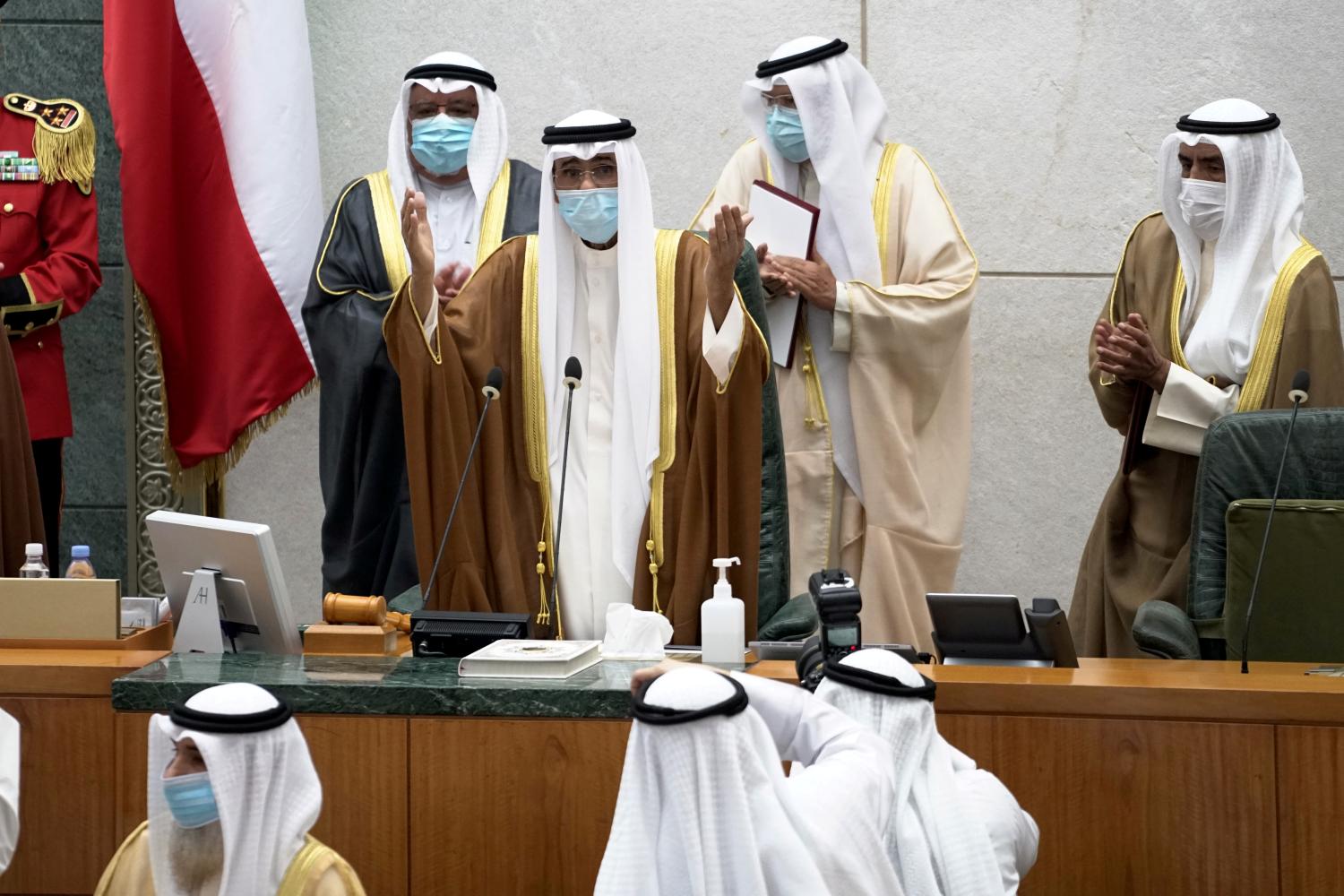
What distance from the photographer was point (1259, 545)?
407cm

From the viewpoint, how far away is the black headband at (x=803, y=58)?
4977mm

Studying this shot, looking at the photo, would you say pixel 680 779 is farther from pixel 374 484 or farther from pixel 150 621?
pixel 374 484

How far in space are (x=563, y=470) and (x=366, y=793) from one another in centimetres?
103

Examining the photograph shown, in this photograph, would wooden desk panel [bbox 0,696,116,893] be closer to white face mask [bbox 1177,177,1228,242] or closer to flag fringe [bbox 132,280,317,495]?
flag fringe [bbox 132,280,317,495]

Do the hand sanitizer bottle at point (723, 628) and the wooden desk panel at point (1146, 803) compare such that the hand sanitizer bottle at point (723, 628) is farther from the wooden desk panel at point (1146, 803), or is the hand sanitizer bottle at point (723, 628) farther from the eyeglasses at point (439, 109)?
the eyeglasses at point (439, 109)

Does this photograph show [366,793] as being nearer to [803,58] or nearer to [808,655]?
[808,655]

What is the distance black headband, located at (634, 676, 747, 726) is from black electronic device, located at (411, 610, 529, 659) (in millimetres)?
1456

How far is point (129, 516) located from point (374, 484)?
1.59m

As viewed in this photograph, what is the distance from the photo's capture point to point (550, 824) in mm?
3121

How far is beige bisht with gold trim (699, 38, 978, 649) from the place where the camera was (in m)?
4.97

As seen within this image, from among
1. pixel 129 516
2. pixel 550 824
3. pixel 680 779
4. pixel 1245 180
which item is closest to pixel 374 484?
pixel 129 516

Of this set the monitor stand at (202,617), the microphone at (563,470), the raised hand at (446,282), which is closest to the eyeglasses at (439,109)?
the raised hand at (446,282)

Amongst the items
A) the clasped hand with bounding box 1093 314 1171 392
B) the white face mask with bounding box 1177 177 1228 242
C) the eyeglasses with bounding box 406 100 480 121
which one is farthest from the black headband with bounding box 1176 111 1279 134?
the eyeglasses with bounding box 406 100 480 121

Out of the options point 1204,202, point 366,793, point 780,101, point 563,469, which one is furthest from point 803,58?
point 366,793
